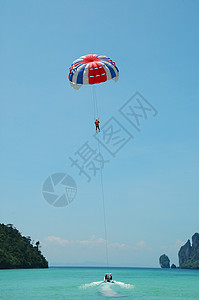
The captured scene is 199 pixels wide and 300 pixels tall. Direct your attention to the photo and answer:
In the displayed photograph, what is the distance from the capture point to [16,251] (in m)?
71.2

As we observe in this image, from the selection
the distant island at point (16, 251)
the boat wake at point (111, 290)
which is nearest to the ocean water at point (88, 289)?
the boat wake at point (111, 290)

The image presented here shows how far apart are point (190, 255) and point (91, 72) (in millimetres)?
156453

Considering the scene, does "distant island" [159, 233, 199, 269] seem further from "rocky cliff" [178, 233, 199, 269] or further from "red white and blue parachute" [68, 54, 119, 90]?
"red white and blue parachute" [68, 54, 119, 90]

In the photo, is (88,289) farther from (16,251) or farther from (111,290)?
(16,251)

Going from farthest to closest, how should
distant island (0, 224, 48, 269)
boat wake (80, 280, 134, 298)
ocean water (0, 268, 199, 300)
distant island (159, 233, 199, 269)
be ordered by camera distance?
distant island (159, 233, 199, 269), distant island (0, 224, 48, 269), boat wake (80, 280, 134, 298), ocean water (0, 268, 199, 300)

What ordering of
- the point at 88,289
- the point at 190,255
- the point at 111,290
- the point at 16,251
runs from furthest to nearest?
the point at 190,255
the point at 16,251
the point at 88,289
the point at 111,290

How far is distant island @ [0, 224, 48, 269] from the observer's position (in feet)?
213

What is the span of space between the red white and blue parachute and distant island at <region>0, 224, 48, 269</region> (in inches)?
2113

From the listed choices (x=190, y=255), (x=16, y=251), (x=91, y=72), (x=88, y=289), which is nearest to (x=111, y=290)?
(x=88, y=289)

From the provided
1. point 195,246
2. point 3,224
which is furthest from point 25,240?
point 195,246

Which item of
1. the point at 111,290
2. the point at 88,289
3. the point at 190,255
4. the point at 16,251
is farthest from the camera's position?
the point at 190,255

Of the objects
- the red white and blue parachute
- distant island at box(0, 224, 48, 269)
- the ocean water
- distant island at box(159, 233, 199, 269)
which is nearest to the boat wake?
the ocean water

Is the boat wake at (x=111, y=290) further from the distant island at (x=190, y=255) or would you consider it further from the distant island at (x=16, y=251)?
the distant island at (x=190, y=255)

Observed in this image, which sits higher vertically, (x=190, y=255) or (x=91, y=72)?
(x=91, y=72)
